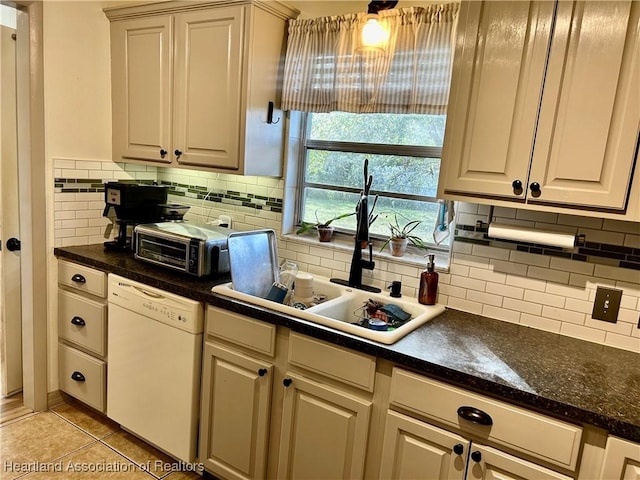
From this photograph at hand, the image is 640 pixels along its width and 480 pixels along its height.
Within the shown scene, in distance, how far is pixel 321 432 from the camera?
5.66 ft

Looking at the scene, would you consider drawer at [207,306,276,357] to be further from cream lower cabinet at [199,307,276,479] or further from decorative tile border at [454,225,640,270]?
decorative tile border at [454,225,640,270]

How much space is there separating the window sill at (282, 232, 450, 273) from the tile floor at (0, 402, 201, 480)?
4.00 ft

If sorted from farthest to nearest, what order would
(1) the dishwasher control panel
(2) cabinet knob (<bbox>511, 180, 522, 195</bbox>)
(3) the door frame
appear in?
(3) the door frame, (1) the dishwasher control panel, (2) cabinet knob (<bbox>511, 180, 522, 195</bbox>)

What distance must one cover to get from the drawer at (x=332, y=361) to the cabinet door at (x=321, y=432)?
0.21 feet

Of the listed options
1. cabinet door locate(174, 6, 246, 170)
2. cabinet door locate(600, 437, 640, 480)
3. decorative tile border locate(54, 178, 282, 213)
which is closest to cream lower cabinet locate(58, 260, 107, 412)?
decorative tile border locate(54, 178, 282, 213)

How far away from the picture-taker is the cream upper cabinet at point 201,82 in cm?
220

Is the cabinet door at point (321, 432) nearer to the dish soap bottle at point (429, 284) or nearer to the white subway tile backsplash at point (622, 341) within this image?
the dish soap bottle at point (429, 284)

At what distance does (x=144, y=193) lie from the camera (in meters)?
2.61

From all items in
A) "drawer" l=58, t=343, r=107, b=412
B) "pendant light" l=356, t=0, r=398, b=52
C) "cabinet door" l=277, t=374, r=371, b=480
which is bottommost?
"drawer" l=58, t=343, r=107, b=412

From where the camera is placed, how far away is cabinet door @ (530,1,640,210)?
1392 mm

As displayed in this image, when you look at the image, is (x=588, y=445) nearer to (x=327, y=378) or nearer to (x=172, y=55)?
(x=327, y=378)

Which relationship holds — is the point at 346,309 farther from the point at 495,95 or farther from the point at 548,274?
the point at 495,95

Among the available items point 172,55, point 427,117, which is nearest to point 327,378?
point 427,117

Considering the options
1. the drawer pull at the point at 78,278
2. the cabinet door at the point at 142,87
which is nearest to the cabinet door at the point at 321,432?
the drawer pull at the point at 78,278
